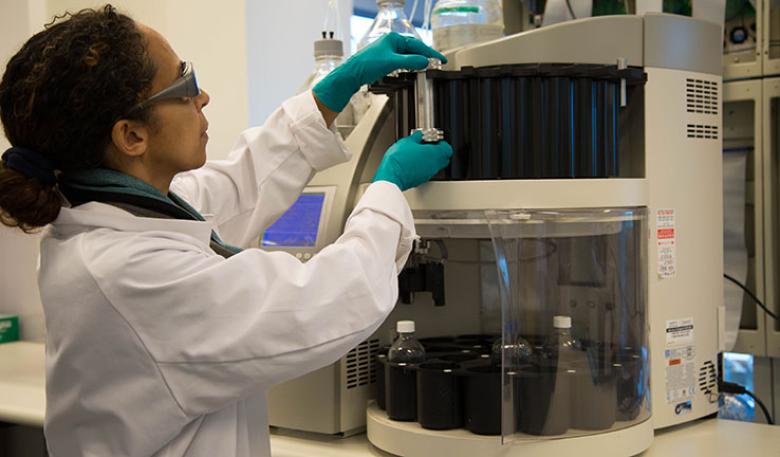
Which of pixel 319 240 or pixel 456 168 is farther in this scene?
pixel 319 240

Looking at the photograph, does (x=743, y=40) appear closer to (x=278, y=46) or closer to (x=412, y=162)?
(x=412, y=162)

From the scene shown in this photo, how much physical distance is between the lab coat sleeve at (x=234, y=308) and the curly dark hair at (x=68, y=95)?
A: 13 cm

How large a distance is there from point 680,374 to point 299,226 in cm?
76

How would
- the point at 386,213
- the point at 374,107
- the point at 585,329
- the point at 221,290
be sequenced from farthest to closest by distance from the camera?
the point at 374,107 < the point at 585,329 < the point at 386,213 < the point at 221,290

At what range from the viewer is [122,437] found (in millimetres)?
1062

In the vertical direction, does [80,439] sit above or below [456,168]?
below

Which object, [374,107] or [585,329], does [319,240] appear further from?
[585,329]

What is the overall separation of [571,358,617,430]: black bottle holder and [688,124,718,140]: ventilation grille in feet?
1.57

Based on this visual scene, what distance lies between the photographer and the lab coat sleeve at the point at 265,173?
1471mm

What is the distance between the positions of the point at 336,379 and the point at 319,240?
0.26m

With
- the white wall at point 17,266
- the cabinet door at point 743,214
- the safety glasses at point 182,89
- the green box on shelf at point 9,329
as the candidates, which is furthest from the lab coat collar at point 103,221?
the green box on shelf at point 9,329

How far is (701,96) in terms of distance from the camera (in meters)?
1.49

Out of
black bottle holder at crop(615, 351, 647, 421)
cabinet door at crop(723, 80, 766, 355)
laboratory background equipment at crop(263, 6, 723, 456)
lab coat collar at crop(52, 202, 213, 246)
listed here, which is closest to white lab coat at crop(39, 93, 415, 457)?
lab coat collar at crop(52, 202, 213, 246)

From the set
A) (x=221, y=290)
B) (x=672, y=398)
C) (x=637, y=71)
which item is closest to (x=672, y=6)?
(x=637, y=71)
